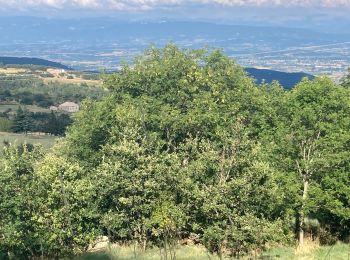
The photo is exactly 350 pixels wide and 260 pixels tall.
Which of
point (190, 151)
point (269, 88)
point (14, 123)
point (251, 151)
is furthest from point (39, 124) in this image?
point (251, 151)

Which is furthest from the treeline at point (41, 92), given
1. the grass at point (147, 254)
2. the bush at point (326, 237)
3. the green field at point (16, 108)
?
the grass at point (147, 254)

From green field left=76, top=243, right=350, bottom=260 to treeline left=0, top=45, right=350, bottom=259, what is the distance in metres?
0.63

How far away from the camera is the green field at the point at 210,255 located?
24.8m

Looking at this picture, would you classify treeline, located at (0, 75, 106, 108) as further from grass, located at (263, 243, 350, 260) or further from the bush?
grass, located at (263, 243, 350, 260)

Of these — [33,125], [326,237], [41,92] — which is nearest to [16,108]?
[33,125]

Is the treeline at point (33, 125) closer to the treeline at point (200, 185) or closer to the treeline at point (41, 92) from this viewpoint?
the treeline at point (41, 92)

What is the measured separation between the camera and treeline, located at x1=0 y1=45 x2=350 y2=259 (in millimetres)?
24438

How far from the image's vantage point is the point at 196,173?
26.6 m

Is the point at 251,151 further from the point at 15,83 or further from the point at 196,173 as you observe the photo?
the point at 15,83

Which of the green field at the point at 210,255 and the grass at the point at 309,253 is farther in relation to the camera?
the grass at the point at 309,253

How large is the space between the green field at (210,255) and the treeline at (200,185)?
24.7 inches

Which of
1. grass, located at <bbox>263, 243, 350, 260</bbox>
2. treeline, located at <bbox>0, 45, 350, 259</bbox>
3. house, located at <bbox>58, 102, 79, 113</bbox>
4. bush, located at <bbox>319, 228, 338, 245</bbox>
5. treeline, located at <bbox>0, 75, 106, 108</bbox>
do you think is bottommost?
house, located at <bbox>58, 102, 79, 113</bbox>

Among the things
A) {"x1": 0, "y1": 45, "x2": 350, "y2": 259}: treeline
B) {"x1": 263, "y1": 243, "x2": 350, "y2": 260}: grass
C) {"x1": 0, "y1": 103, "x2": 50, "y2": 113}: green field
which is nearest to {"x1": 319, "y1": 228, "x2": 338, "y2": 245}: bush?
→ {"x1": 0, "y1": 45, "x2": 350, "y2": 259}: treeline

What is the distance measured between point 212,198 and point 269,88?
2106 centimetres
